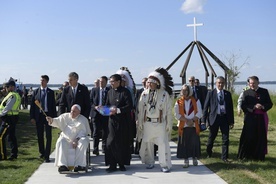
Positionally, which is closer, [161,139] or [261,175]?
[261,175]

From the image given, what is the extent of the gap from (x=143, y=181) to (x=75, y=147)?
1.53 m

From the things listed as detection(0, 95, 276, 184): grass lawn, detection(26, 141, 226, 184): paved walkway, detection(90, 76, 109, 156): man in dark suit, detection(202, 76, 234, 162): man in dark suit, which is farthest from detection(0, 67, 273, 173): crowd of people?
detection(90, 76, 109, 156): man in dark suit

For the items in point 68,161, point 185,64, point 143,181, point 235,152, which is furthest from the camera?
point 185,64

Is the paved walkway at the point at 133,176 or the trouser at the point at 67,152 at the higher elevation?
the trouser at the point at 67,152

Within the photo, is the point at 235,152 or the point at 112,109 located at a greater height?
the point at 112,109

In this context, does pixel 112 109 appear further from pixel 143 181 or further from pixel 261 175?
pixel 261 175

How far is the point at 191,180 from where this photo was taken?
623 cm

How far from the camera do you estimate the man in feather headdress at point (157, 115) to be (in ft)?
23.0

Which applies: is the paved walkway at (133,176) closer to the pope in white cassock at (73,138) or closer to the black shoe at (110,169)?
the black shoe at (110,169)

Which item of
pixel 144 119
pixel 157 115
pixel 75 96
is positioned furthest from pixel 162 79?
pixel 75 96

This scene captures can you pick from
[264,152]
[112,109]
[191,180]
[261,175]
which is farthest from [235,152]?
[112,109]

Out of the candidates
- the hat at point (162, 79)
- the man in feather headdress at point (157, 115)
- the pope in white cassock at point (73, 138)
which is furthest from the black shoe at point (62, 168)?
the hat at point (162, 79)

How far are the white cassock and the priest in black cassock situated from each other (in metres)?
0.50

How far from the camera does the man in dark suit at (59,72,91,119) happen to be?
774 centimetres
